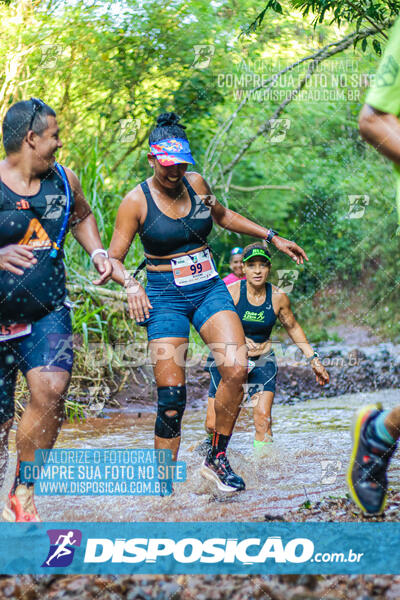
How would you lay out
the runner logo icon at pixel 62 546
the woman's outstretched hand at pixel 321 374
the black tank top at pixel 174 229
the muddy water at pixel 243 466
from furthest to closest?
the woman's outstretched hand at pixel 321 374 < the black tank top at pixel 174 229 < the muddy water at pixel 243 466 < the runner logo icon at pixel 62 546

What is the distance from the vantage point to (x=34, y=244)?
3.45 meters

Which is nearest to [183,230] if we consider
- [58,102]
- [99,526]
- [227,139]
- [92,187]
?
[99,526]

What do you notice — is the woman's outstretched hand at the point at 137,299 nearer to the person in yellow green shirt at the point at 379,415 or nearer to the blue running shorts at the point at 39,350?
the blue running shorts at the point at 39,350

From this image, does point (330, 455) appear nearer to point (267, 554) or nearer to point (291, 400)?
point (267, 554)

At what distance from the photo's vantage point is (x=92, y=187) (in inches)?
317

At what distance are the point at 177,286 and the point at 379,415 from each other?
1.65 m

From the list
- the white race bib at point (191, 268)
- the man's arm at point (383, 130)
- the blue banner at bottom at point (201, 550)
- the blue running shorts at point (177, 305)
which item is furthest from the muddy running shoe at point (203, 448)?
the man's arm at point (383, 130)

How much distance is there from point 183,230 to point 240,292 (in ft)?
5.99

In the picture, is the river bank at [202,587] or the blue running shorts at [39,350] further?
the blue running shorts at [39,350]

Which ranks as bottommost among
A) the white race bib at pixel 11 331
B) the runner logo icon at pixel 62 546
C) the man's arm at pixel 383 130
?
the runner logo icon at pixel 62 546

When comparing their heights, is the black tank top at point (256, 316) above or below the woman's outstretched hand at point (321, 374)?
below

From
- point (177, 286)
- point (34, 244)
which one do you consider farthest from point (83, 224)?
point (177, 286)

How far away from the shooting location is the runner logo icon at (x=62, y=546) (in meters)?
3.04

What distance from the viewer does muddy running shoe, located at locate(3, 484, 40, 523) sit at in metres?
3.39
